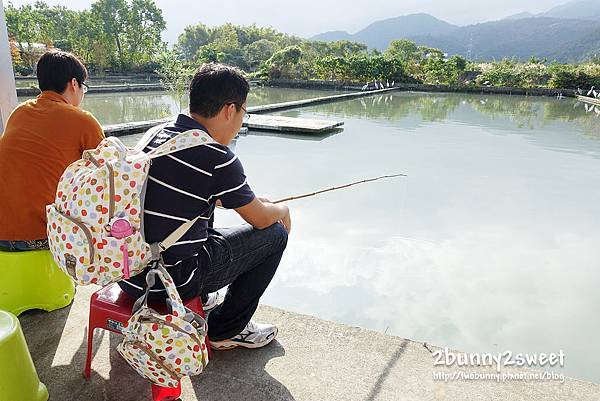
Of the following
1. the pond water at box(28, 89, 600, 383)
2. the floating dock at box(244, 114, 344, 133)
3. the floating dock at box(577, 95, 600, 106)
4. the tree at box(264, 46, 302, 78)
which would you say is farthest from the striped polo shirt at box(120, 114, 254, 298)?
the tree at box(264, 46, 302, 78)

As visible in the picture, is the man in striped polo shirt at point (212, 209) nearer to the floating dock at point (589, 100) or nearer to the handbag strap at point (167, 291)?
the handbag strap at point (167, 291)

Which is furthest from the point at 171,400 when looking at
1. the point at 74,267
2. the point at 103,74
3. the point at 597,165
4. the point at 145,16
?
the point at 145,16

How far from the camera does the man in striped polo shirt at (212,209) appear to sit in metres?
1.08

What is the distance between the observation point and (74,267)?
41.3 inches

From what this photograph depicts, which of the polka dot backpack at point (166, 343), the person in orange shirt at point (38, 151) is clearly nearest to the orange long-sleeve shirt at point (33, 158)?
the person in orange shirt at point (38, 151)

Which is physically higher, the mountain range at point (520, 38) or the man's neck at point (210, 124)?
the mountain range at point (520, 38)

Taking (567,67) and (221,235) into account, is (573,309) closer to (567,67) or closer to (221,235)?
(221,235)

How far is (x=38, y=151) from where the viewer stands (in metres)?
1.51

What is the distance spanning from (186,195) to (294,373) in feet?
2.16

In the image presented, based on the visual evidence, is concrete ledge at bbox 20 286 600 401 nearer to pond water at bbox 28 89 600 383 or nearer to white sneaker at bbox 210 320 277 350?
white sneaker at bbox 210 320 277 350

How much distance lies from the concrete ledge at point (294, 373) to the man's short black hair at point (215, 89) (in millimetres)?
775

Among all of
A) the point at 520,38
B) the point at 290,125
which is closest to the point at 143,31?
the point at 290,125

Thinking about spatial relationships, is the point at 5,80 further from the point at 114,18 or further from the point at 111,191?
the point at 114,18

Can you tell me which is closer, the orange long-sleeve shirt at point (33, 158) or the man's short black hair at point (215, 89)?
the man's short black hair at point (215, 89)
